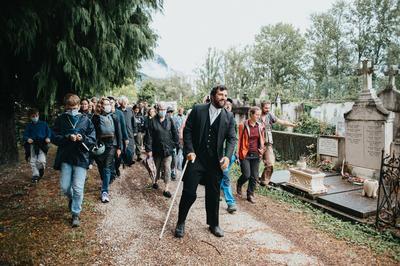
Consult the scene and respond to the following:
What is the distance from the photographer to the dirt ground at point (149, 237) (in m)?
3.54

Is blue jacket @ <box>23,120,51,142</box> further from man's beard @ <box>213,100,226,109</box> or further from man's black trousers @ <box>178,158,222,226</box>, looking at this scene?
man's beard @ <box>213,100,226,109</box>

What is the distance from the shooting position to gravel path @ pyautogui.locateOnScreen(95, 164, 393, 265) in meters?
3.57

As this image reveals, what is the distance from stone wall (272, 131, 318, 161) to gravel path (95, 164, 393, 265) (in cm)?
504

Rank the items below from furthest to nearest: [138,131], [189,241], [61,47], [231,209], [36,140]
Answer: [138,131], [36,140], [61,47], [231,209], [189,241]

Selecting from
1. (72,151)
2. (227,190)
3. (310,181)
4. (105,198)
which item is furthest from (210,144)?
(310,181)

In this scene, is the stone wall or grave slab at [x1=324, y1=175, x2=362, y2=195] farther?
the stone wall

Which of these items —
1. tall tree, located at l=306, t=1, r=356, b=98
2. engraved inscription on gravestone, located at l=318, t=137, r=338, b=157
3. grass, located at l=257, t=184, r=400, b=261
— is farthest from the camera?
tall tree, located at l=306, t=1, r=356, b=98

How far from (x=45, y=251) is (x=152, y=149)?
301 cm

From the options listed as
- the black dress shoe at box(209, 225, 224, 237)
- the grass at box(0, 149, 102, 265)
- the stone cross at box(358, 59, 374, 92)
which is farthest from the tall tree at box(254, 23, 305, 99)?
the black dress shoe at box(209, 225, 224, 237)

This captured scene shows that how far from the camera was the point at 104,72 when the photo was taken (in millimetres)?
7141

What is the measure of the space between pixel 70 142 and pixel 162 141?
2136mm

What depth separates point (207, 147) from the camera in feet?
13.0

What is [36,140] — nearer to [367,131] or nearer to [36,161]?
[36,161]

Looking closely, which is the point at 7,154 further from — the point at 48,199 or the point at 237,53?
the point at 237,53
